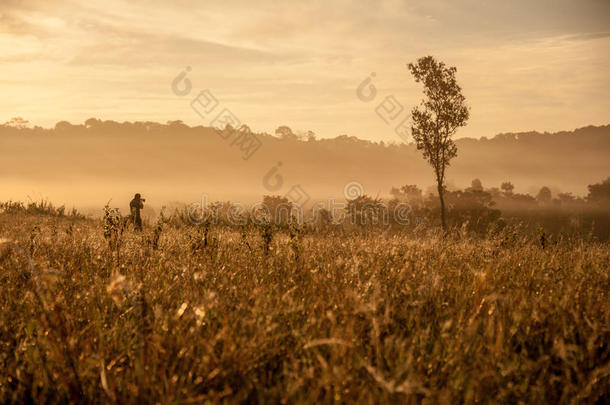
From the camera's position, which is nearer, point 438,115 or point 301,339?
point 301,339

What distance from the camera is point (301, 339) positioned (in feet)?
9.67

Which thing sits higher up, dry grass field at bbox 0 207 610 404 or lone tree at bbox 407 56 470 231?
lone tree at bbox 407 56 470 231

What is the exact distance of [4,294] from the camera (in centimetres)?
448

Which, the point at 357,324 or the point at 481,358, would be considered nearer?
the point at 481,358

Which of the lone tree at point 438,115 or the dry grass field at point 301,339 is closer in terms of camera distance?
the dry grass field at point 301,339

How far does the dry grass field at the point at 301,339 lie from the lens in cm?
249

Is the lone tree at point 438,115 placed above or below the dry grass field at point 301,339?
Result: above

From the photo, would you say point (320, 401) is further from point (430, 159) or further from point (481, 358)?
point (430, 159)

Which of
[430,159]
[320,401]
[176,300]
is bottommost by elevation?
[320,401]

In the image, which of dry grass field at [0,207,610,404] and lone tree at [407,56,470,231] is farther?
lone tree at [407,56,470,231]

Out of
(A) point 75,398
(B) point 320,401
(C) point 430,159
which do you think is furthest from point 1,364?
(C) point 430,159

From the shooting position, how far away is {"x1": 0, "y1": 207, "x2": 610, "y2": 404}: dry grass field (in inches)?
98.0

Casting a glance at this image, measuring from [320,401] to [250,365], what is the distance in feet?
1.78

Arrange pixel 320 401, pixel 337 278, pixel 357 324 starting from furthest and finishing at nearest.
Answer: pixel 337 278, pixel 357 324, pixel 320 401
